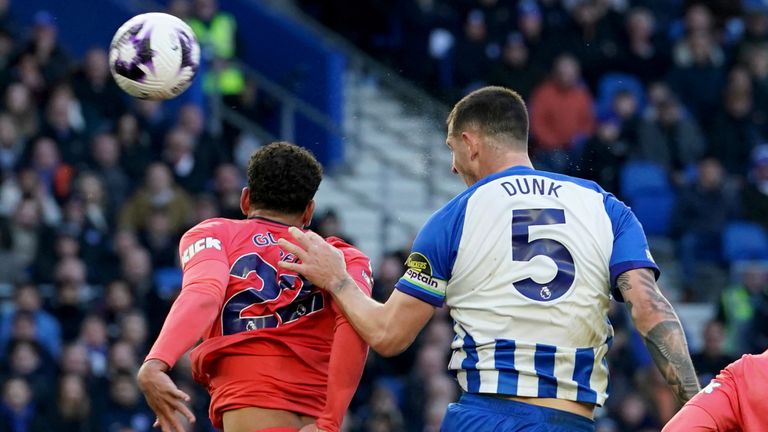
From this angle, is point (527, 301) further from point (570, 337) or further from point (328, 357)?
point (328, 357)

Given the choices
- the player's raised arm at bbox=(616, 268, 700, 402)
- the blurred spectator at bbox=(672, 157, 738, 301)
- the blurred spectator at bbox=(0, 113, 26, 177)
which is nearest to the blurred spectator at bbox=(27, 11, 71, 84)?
the blurred spectator at bbox=(0, 113, 26, 177)

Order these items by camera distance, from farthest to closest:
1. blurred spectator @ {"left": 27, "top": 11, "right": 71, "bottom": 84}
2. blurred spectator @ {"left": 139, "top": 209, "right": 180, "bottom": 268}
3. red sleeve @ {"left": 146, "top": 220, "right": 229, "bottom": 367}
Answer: blurred spectator @ {"left": 27, "top": 11, "right": 71, "bottom": 84} → blurred spectator @ {"left": 139, "top": 209, "right": 180, "bottom": 268} → red sleeve @ {"left": 146, "top": 220, "right": 229, "bottom": 367}

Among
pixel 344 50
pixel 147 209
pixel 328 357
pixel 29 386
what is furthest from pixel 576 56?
pixel 328 357

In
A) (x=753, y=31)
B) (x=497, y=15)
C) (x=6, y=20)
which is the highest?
(x=753, y=31)

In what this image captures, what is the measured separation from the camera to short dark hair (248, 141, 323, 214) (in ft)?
19.6

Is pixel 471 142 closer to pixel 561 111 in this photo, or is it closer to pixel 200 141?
pixel 200 141

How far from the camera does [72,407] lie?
474 inches

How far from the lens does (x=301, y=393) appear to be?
5.79 meters

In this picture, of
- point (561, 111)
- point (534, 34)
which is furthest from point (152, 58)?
point (534, 34)

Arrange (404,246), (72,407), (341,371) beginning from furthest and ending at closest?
1. (404,246)
2. (72,407)
3. (341,371)

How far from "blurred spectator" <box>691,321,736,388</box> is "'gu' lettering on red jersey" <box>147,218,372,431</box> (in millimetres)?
8380

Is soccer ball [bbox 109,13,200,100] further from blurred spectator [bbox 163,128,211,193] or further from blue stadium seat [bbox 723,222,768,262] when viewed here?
blue stadium seat [bbox 723,222,768,262]

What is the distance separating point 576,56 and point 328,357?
12112 millimetres

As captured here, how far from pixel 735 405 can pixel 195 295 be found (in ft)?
6.69
